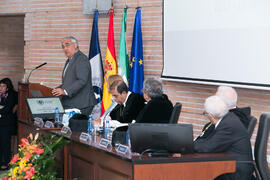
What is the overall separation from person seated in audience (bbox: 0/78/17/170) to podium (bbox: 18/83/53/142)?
1436 millimetres

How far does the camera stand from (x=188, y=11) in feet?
19.4

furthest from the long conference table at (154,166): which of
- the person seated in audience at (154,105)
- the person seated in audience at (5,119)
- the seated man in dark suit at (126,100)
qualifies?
the person seated in audience at (5,119)

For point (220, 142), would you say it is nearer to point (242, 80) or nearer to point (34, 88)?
point (242, 80)

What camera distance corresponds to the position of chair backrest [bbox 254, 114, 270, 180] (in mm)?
3498

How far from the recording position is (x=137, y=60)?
6.72m

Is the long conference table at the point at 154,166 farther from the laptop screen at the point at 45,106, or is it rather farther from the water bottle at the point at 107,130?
the laptop screen at the point at 45,106

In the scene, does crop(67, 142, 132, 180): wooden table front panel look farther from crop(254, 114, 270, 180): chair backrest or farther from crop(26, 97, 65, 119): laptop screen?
crop(254, 114, 270, 180): chair backrest

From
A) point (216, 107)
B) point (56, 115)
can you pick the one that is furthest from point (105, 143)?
point (56, 115)

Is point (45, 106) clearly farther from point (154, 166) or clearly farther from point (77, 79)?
point (154, 166)

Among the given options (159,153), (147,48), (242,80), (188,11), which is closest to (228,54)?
(242,80)

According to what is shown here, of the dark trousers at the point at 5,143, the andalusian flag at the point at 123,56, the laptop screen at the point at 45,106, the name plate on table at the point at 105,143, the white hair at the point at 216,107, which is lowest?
the dark trousers at the point at 5,143

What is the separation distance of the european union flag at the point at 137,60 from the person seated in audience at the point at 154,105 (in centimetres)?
211

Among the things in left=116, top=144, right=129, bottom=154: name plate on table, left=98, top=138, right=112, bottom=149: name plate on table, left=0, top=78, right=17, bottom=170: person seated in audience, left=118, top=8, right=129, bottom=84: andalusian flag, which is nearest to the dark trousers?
left=0, top=78, right=17, bottom=170: person seated in audience

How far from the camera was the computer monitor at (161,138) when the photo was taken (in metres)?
3.24
